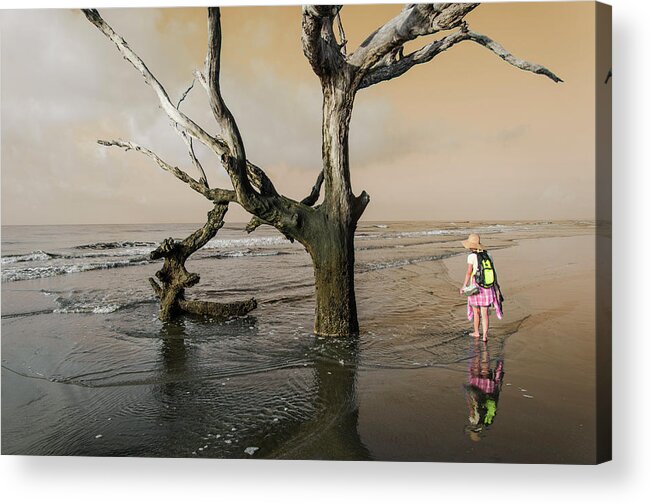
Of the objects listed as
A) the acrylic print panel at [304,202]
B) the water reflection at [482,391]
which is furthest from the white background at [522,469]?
the water reflection at [482,391]

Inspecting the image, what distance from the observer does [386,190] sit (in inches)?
188

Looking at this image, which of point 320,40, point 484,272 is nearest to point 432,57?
point 320,40

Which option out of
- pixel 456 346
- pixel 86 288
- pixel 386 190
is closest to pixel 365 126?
pixel 386 190

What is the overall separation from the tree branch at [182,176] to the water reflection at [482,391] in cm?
260

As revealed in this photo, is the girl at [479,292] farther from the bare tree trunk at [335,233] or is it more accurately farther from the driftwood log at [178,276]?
the driftwood log at [178,276]

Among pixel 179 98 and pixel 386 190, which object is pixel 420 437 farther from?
pixel 179 98

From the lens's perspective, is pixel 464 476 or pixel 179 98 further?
pixel 179 98

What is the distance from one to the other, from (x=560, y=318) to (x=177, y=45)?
4783 millimetres

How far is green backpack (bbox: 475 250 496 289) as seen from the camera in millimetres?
4129

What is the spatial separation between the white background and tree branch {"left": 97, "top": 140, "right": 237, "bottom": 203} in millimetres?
2365

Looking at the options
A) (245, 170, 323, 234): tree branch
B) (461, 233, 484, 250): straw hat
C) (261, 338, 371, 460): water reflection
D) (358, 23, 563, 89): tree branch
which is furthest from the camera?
(245, 170, 323, 234): tree branch

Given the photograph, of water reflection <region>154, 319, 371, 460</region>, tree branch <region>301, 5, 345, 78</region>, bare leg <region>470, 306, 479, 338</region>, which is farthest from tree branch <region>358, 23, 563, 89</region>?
water reflection <region>154, 319, 371, 460</region>

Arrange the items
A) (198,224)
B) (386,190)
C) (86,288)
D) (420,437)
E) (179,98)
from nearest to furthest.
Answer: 1. (420,437)
2. (179,98)
3. (386,190)
4. (198,224)
5. (86,288)

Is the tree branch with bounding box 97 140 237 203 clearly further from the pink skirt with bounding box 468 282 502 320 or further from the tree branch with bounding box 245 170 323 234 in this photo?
the pink skirt with bounding box 468 282 502 320
